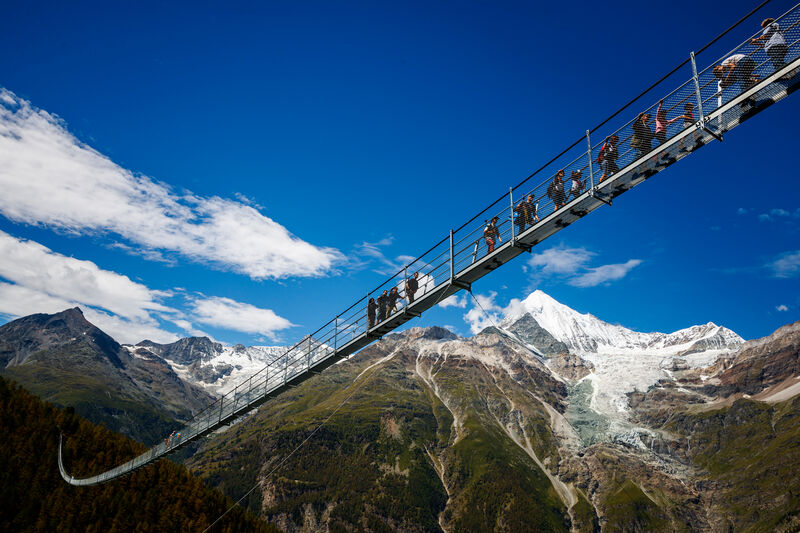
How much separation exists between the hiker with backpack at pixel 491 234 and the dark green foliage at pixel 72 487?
304 ft

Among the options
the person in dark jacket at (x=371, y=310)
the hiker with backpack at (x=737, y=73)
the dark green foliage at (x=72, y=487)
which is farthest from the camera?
the dark green foliage at (x=72, y=487)

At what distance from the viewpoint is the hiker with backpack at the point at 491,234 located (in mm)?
24844

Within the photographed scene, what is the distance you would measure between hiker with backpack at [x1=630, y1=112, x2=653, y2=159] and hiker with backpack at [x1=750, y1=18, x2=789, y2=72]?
4.07 m

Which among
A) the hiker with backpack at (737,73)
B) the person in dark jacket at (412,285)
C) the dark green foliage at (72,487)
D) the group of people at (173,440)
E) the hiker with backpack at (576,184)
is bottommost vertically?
the dark green foliage at (72,487)

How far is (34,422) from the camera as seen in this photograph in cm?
9319

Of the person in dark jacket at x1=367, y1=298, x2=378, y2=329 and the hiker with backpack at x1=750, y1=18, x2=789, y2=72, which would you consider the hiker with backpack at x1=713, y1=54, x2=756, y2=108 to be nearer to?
the hiker with backpack at x1=750, y1=18, x2=789, y2=72

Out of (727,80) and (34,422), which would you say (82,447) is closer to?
(34,422)

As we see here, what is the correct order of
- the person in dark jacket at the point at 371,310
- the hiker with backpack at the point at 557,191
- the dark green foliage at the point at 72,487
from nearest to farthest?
the hiker with backpack at the point at 557,191 → the person in dark jacket at the point at 371,310 → the dark green foliage at the point at 72,487

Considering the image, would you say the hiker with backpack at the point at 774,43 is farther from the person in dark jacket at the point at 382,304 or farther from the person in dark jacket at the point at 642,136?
the person in dark jacket at the point at 382,304

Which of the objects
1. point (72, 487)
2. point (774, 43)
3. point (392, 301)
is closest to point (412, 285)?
point (392, 301)

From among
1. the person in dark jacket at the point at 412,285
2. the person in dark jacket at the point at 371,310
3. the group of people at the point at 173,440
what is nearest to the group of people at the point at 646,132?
the person in dark jacket at the point at 412,285

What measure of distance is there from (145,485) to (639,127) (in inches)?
4244

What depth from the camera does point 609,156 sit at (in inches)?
826

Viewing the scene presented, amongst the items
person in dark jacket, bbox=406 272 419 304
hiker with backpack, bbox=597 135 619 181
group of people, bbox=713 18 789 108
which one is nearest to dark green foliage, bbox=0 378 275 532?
person in dark jacket, bbox=406 272 419 304
